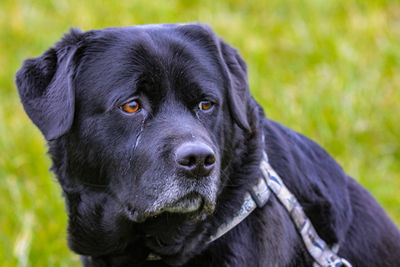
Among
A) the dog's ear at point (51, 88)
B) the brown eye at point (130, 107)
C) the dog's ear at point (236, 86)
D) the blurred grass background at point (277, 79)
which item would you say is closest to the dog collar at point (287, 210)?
the dog's ear at point (236, 86)

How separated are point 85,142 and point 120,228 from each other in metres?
0.45

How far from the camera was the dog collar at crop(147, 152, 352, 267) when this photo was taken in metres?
2.80

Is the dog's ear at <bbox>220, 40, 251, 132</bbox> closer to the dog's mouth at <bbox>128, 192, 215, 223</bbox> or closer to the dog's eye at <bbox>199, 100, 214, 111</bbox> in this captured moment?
the dog's eye at <bbox>199, 100, 214, 111</bbox>

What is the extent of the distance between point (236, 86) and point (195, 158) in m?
0.59

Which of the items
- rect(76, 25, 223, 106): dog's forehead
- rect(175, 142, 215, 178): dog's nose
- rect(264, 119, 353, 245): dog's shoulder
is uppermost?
rect(76, 25, 223, 106): dog's forehead

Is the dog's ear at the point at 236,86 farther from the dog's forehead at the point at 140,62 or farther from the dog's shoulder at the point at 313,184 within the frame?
the dog's shoulder at the point at 313,184

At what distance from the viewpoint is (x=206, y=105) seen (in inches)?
111

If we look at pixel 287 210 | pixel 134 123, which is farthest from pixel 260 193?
pixel 134 123

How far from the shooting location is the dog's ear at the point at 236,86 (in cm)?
282

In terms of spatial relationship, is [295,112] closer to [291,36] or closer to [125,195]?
[291,36]

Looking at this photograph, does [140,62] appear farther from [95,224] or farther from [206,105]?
[95,224]

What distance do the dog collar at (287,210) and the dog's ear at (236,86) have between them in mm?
256

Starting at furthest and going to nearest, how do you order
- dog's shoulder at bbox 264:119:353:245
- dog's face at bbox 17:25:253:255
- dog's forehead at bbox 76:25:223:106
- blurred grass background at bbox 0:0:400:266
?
blurred grass background at bbox 0:0:400:266
dog's shoulder at bbox 264:119:353:245
dog's forehead at bbox 76:25:223:106
dog's face at bbox 17:25:253:255

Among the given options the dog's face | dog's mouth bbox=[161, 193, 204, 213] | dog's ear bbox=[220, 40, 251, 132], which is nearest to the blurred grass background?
the dog's face
